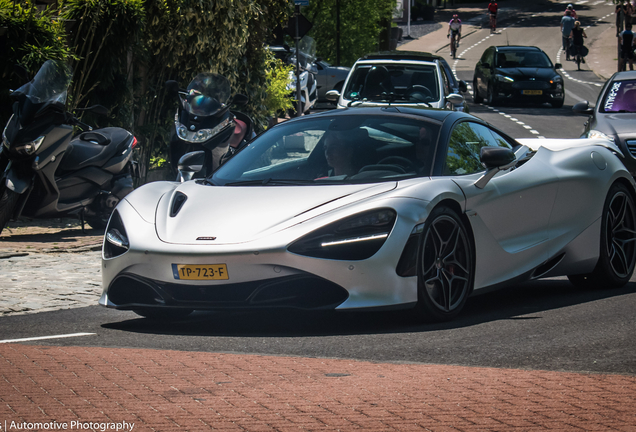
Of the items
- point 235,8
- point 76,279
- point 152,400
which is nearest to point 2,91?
point 76,279

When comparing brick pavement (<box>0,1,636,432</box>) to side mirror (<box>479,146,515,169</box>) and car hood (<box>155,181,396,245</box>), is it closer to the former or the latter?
car hood (<box>155,181,396,245</box>)

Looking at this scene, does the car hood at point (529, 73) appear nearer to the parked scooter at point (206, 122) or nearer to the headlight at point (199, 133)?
the parked scooter at point (206, 122)

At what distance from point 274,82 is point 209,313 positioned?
53.2 ft

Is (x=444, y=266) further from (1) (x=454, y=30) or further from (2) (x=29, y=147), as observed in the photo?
(1) (x=454, y=30)

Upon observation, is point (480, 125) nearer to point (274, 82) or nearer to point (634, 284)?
point (634, 284)

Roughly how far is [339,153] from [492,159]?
3.42ft

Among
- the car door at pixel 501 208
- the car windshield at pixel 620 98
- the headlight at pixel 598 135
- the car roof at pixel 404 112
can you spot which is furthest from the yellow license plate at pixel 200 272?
the car windshield at pixel 620 98

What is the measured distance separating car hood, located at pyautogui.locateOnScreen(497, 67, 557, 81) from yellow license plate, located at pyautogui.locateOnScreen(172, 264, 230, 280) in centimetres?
2604

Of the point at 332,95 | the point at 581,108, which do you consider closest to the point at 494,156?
the point at 581,108

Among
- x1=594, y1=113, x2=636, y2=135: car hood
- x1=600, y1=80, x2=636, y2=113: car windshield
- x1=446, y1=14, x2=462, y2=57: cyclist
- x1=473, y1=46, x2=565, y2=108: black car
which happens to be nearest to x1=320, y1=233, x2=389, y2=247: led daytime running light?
x1=594, y1=113, x2=636, y2=135: car hood

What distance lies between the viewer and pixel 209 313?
6.90 meters

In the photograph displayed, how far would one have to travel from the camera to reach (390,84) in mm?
16734

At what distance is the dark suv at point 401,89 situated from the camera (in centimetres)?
1625

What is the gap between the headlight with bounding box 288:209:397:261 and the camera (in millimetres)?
5762
